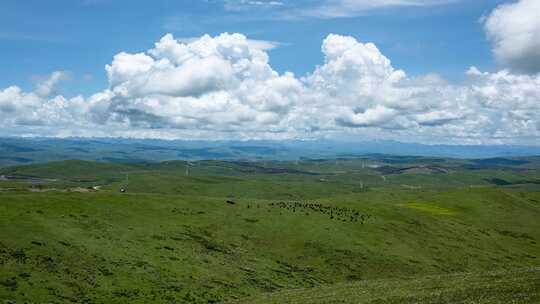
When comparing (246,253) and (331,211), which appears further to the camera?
(331,211)

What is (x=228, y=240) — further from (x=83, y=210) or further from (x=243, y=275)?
(x=83, y=210)

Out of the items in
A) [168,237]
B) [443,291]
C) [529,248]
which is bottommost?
[529,248]

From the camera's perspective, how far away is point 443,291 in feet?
128

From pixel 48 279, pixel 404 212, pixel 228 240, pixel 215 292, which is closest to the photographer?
pixel 48 279

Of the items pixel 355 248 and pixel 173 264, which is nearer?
pixel 173 264

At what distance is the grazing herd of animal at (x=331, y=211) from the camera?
121m

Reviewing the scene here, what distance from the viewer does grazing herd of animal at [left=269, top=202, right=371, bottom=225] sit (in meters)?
121

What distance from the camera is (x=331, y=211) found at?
126 meters

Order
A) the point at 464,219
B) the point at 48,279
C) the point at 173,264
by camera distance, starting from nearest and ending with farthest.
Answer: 1. the point at 48,279
2. the point at 173,264
3. the point at 464,219

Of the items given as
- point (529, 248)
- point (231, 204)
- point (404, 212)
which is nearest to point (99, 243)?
point (231, 204)

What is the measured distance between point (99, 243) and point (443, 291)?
55.6 metres

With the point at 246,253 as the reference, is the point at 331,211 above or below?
above

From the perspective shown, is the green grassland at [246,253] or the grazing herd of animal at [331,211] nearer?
the green grassland at [246,253]

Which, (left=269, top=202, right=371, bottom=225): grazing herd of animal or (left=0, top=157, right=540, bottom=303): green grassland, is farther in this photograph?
(left=269, top=202, right=371, bottom=225): grazing herd of animal
